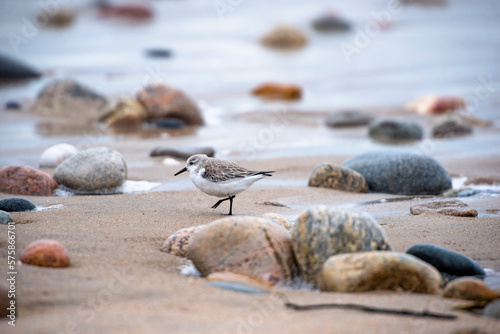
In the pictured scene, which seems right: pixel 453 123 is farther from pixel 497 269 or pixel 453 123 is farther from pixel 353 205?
pixel 497 269

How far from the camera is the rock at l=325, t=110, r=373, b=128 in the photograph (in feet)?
41.7

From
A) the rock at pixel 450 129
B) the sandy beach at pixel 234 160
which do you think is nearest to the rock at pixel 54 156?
the sandy beach at pixel 234 160

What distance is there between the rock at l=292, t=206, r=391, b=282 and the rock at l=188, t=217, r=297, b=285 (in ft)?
0.44

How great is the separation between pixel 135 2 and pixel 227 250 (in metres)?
29.8

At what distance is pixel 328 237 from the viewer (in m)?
4.68

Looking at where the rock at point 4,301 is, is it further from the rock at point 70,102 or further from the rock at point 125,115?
the rock at point 70,102

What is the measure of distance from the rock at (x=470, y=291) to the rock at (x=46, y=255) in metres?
2.93

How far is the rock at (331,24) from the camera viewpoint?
28.6 m

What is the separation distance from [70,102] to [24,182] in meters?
6.62

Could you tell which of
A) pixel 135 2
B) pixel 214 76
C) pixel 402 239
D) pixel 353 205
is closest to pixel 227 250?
pixel 402 239

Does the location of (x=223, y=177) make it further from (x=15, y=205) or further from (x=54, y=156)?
(x=54, y=156)

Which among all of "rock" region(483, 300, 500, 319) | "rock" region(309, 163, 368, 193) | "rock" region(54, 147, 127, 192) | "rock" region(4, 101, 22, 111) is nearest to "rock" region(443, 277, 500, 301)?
"rock" region(483, 300, 500, 319)

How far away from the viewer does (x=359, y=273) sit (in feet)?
14.3

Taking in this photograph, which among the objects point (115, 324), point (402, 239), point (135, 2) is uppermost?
point (135, 2)
